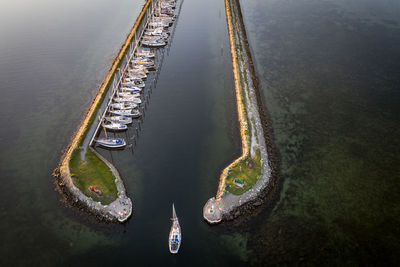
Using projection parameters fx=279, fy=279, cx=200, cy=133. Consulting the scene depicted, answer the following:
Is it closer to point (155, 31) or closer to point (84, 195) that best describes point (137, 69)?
point (155, 31)

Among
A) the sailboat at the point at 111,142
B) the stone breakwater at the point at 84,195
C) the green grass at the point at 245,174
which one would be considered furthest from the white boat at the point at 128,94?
the green grass at the point at 245,174

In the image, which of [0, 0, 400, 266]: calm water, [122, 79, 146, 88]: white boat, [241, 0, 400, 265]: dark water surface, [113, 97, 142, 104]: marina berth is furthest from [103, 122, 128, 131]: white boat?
[241, 0, 400, 265]: dark water surface

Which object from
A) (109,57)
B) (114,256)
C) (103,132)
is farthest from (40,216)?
(109,57)

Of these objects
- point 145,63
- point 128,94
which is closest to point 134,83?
point 128,94

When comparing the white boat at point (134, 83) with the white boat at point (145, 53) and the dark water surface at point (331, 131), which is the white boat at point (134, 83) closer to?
the white boat at point (145, 53)

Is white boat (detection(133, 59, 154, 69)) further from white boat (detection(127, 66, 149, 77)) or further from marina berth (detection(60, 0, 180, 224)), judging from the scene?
white boat (detection(127, 66, 149, 77))

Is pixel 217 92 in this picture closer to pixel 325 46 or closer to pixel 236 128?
pixel 236 128
